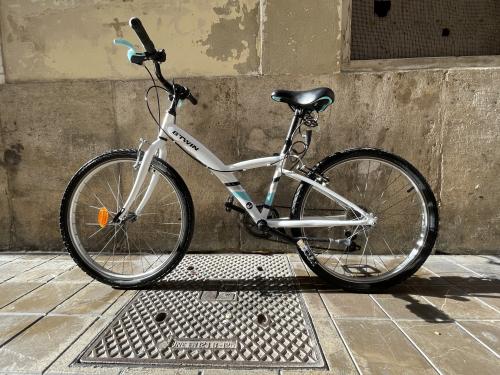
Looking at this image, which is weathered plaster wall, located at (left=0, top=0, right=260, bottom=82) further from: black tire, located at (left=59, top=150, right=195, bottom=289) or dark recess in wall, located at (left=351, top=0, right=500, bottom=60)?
dark recess in wall, located at (left=351, top=0, right=500, bottom=60)

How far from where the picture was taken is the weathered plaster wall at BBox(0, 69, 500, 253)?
9.96 ft

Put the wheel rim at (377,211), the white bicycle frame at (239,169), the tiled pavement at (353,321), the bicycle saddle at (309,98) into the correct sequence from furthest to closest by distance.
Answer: the wheel rim at (377,211), the white bicycle frame at (239,169), the bicycle saddle at (309,98), the tiled pavement at (353,321)

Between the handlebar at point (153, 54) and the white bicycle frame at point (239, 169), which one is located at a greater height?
the handlebar at point (153, 54)

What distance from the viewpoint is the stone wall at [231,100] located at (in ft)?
9.94

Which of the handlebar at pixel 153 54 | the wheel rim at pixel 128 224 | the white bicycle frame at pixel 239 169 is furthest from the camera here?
the wheel rim at pixel 128 224

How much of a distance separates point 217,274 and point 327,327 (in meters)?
1.08

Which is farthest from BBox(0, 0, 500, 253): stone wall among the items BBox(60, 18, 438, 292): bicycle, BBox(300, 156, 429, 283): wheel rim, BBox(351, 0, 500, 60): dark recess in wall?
BBox(60, 18, 438, 292): bicycle

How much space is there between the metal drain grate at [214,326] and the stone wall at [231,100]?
0.77 metres

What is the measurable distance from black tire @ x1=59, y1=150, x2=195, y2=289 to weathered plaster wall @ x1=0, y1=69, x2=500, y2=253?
28.3 inches

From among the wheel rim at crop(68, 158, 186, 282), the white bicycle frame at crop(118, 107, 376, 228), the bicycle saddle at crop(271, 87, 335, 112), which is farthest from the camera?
the wheel rim at crop(68, 158, 186, 282)

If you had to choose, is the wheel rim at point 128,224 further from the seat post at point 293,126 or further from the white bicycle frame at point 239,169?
the seat post at point 293,126

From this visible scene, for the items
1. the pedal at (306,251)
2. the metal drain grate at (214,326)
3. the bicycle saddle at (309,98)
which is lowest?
the metal drain grate at (214,326)

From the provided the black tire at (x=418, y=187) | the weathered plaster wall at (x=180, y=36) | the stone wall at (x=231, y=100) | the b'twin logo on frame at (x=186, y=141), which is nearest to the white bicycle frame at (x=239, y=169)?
the b'twin logo on frame at (x=186, y=141)

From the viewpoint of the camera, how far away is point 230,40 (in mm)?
3072
